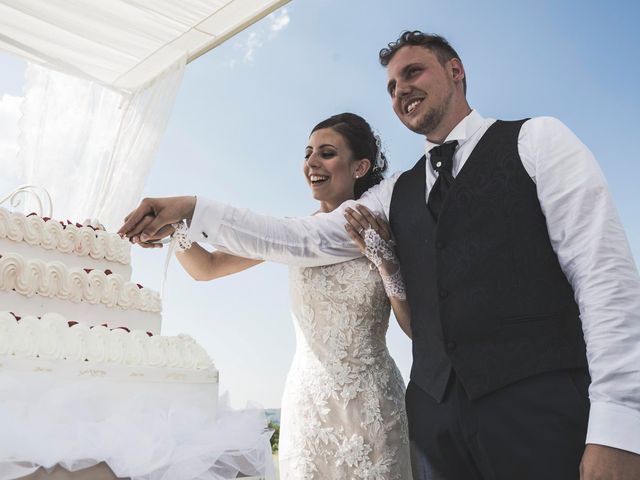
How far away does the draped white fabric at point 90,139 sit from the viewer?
475 cm

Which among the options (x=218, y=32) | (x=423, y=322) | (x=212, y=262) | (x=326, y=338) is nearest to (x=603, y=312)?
(x=423, y=322)

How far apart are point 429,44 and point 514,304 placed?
84 cm

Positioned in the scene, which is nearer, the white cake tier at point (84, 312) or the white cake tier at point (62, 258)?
the white cake tier at point (84, 312)

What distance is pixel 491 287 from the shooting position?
1.28 metres

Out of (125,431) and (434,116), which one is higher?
(434,116)

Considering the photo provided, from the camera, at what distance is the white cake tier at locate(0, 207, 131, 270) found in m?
1.97

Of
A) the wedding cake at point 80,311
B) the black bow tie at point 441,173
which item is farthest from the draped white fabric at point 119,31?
the black bow tie at point 441,173

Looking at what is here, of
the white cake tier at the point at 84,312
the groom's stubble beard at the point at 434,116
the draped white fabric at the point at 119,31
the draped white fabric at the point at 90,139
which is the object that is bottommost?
the white cake tier at the point at 84,312

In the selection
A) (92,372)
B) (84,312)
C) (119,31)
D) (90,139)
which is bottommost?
(92,372)

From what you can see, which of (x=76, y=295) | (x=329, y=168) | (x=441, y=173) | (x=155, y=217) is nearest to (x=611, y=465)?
(x=441, y=173)

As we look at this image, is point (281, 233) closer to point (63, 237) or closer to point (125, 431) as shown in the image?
point (125, 431)

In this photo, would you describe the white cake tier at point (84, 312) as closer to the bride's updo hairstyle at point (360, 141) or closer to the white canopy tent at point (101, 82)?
the bride's updo hairstyle at point (360, 141)

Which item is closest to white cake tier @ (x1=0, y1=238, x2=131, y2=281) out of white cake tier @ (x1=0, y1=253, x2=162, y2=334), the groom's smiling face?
white cake tier @ (x1=0, y1=253, x2=162, y2=334)

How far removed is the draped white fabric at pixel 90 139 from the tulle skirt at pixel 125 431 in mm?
3395
